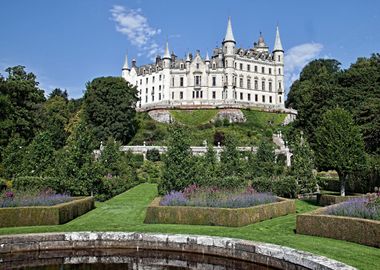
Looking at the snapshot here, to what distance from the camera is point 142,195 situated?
87.8 feet

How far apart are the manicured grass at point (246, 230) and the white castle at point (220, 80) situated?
5879 centimetres

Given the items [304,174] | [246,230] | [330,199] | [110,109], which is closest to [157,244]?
[246,230]

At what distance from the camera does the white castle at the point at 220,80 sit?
268 ft

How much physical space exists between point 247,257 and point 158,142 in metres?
50.3

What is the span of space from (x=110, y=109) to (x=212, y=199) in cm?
4734

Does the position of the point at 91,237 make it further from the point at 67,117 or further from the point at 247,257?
the point at 67,117

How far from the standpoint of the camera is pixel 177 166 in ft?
74.0

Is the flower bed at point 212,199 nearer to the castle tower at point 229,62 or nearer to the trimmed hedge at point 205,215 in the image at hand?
the trimmed hedge at point 205,215

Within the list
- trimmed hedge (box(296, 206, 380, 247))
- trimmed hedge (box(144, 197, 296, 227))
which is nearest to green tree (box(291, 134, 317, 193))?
trimmed hedge (box(144, 197, 296, 227))

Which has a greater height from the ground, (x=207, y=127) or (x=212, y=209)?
(x=207, y=127)

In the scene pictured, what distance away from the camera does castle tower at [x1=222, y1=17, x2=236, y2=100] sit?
268 ft

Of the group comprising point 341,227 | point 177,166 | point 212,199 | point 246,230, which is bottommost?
point 246,230

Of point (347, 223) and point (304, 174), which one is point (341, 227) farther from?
point (304, 174)

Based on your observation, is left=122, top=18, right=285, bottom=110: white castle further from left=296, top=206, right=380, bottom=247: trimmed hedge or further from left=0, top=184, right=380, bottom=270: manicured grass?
left=296, top=206, right=380, bottom=247: trimmed hedge
